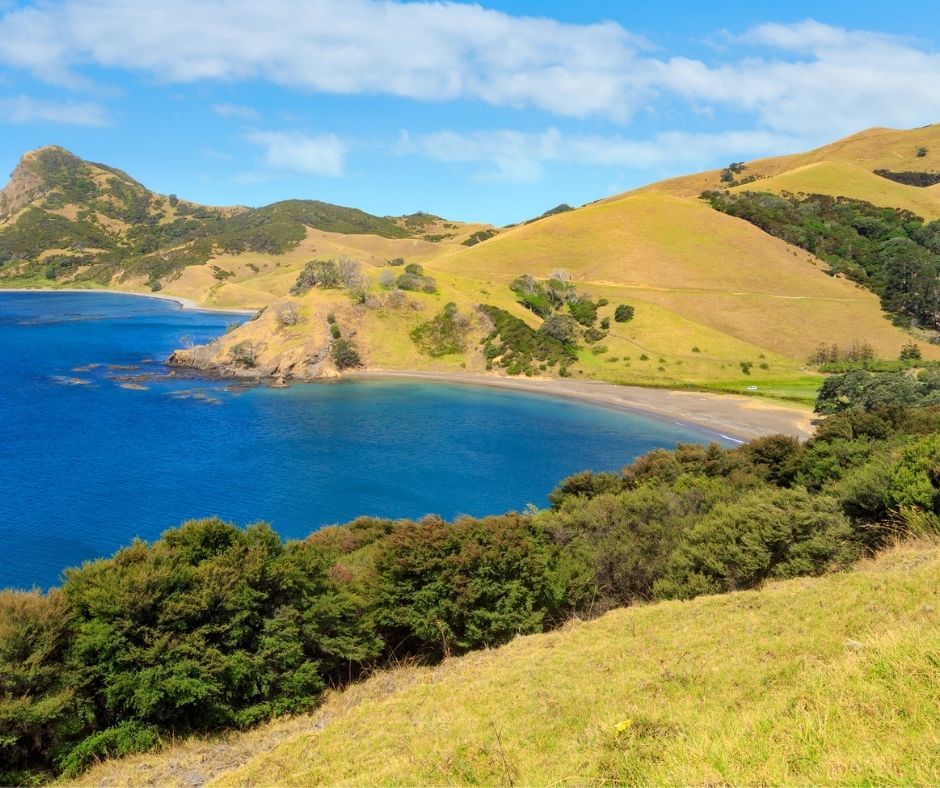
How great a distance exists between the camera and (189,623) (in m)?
18.5

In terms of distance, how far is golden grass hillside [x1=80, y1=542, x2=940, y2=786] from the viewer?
7906mm

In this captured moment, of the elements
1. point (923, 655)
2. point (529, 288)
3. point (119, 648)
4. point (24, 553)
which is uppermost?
point (529, 288)

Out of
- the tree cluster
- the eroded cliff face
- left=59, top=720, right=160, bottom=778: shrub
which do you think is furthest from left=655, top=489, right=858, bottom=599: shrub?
the tree cluster

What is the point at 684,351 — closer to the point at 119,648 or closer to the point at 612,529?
the point at 612,529

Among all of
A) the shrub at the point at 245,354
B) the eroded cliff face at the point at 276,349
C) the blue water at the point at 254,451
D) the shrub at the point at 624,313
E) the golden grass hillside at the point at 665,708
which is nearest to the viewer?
the golden grass hillside at the point at 665,708

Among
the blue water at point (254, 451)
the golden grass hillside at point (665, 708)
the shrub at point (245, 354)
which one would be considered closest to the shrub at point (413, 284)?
the blue water at point (254, 451)

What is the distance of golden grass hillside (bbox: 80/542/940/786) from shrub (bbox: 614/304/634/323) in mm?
97013

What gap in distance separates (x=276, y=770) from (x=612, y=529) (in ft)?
64.8

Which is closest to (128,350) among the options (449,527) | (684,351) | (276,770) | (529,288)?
(529,288)

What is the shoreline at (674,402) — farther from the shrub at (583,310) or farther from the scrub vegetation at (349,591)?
the scrub vegetation at (349,591)

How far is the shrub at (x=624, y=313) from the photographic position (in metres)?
115

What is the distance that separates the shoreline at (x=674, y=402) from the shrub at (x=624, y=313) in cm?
2622

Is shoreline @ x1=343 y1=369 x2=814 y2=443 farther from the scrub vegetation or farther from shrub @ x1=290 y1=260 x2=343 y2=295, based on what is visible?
the scrub vegetation

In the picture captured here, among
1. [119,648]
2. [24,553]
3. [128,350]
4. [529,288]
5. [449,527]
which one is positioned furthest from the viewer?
[529,288]
